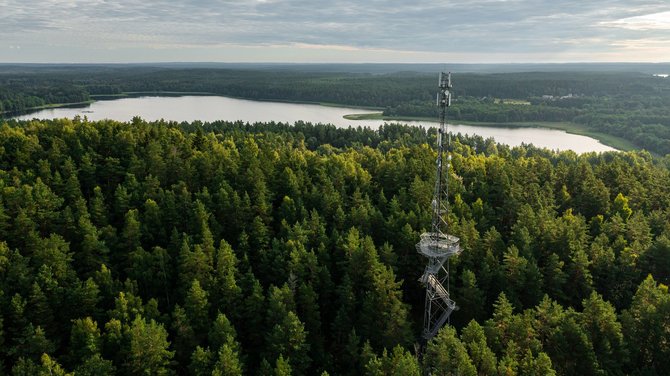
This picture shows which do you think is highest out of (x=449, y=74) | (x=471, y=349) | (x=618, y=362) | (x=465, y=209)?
(x=449, y=74)

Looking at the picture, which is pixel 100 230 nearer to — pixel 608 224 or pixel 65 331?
pixel 65 331

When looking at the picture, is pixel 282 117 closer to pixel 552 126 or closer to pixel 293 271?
pixel 552 126

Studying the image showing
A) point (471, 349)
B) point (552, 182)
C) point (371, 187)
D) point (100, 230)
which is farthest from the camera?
point (552, 182)

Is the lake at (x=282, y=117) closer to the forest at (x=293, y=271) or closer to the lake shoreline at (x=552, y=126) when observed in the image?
the lake shoreline at (x=552, y=126)

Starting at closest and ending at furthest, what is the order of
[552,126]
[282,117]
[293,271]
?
[293,271]
[552,126]
[282,117]

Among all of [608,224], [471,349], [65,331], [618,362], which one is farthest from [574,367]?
[65,331]

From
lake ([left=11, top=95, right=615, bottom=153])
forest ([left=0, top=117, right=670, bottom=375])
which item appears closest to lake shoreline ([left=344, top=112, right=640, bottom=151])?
lake ([left=11, top=95, right=615, bottom=153])

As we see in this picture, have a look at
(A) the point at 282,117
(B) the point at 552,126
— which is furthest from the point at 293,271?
(B) the point at 552,126

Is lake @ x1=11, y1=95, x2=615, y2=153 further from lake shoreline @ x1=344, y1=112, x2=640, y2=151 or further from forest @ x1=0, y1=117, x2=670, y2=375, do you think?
forest @ x1=0, y1=117, x2=670, y2=375
